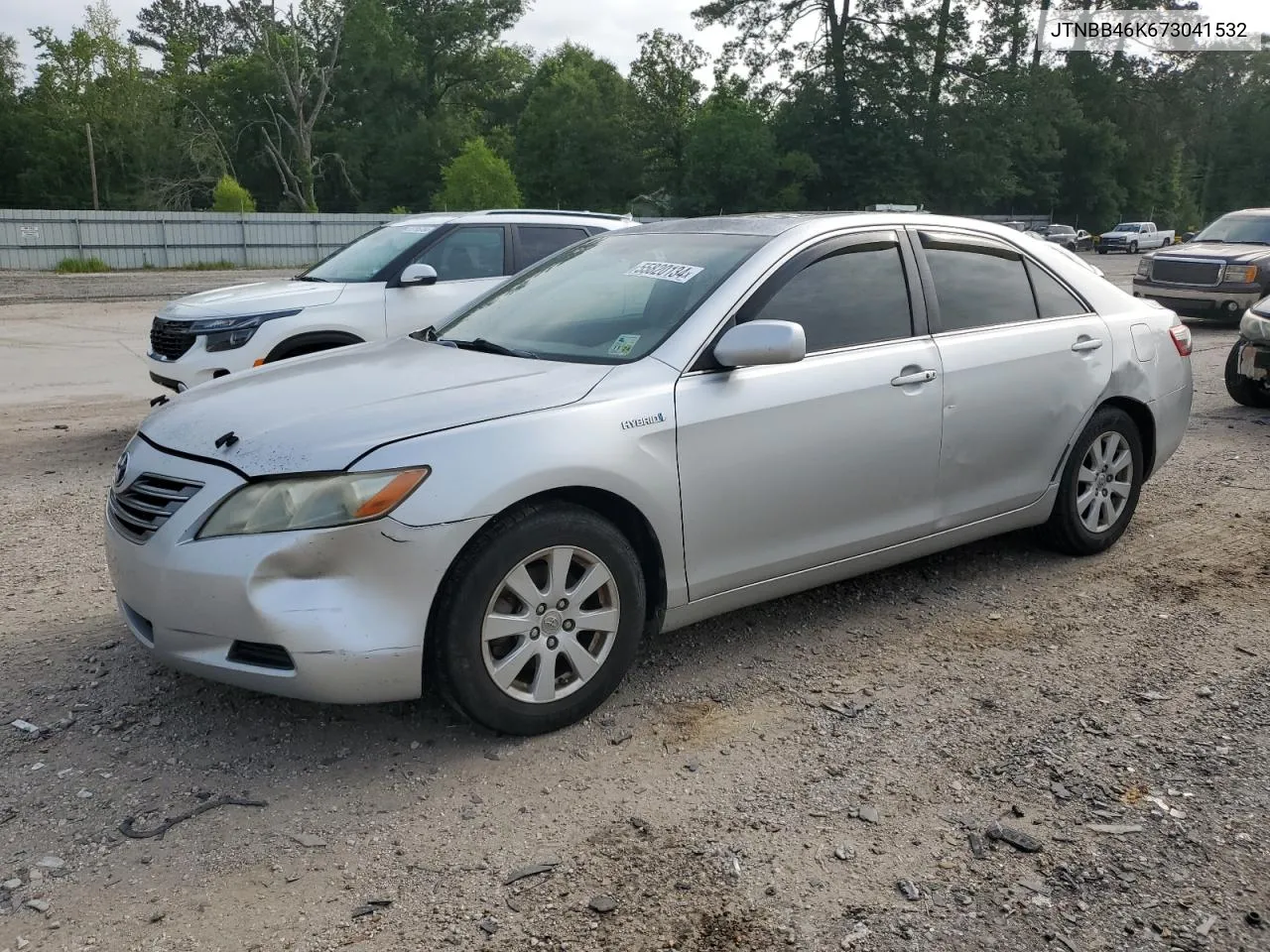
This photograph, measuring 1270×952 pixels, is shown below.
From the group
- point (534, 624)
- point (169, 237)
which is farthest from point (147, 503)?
point (169, 237)

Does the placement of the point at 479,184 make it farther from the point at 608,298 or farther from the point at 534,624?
the point at 534,624

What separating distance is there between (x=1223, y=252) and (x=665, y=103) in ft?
174

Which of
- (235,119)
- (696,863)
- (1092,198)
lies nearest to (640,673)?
(696,863)

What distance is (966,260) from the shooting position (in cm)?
500

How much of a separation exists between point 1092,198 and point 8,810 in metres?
76.9

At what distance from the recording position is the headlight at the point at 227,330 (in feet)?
25.9

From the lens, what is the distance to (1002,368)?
4859 mm

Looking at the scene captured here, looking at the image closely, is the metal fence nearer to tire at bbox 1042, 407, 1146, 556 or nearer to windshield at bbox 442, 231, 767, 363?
Answer: windshield at bbox 442, 231, 767, 363

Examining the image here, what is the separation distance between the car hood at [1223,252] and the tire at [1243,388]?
721 centimetres

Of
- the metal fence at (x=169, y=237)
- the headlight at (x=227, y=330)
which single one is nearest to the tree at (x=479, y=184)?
the metal fence at (x=169, y=237)

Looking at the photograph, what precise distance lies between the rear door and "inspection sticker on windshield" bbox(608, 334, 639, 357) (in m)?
1.36

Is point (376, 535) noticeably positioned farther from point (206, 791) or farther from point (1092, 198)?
point (1092, 198)

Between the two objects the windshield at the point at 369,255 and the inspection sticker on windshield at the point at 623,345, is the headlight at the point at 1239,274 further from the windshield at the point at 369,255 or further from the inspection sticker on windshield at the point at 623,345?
the inspection sticker on windshield at the point at 623,345

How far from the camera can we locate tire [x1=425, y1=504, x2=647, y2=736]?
11.1ft
